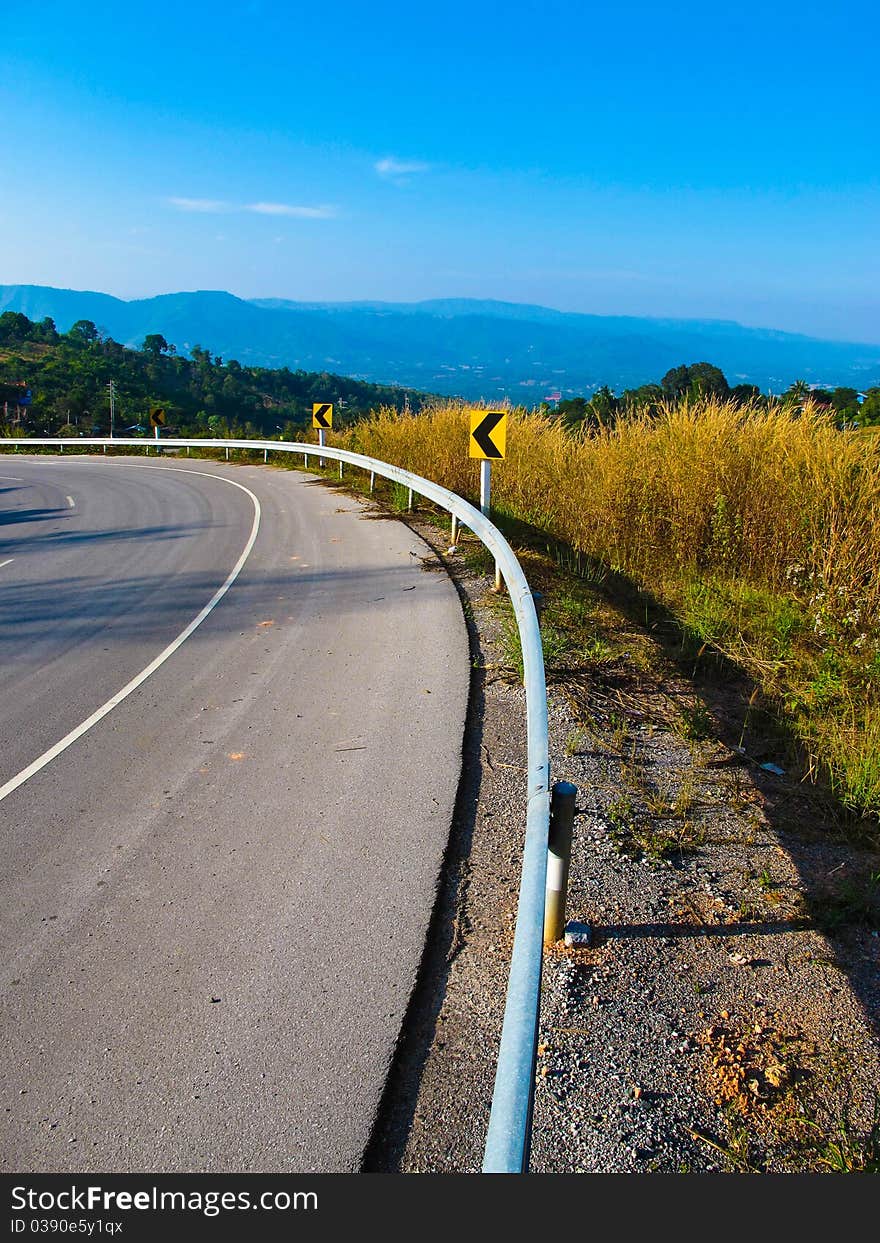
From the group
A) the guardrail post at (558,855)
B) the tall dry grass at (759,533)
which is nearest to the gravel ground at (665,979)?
the guardrail post at (558,855)

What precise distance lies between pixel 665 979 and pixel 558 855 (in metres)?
0.68

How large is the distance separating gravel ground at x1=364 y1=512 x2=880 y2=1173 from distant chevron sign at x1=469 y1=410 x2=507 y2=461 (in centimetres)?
616

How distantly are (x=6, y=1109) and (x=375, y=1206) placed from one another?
1.39 metres

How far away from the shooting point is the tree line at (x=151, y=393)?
4359 cm

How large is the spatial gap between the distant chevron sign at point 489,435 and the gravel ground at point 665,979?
6158 mm

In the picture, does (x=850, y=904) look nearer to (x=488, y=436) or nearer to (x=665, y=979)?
(x=665, y=979)

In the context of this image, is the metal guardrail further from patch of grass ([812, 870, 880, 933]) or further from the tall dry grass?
the tall dry grass

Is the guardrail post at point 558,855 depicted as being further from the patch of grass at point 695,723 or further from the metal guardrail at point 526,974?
the patch of grass at point 695,723

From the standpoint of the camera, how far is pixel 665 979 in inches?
134

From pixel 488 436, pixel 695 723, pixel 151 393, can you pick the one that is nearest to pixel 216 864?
pixel 695 723

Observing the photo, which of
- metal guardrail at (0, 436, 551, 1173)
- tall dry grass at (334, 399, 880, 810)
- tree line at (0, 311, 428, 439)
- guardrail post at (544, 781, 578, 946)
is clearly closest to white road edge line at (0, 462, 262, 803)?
metal guardrail at (0, 436, 551, 1173)

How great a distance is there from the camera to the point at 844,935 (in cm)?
371

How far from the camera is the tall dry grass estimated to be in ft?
20.9

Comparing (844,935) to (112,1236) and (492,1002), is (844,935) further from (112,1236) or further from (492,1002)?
(112,1236)
